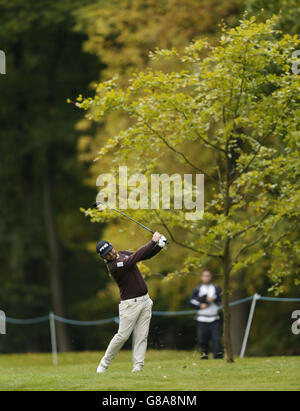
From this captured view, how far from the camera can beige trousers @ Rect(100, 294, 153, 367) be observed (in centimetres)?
1147

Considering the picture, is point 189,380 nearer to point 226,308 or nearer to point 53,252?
point 226,308

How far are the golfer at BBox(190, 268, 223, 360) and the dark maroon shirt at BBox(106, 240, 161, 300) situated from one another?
147 inches

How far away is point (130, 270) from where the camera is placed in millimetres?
11516

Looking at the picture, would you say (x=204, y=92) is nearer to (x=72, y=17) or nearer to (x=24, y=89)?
(x=72, y=17)

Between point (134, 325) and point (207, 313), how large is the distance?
3.85m

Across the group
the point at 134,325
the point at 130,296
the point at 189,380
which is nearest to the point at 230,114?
the point at 130,296

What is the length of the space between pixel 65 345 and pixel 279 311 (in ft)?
29.9

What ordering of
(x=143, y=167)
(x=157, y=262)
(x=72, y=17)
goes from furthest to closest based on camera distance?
(x=72, y=17) < (x=157, y=262) < (x=143, y=167)

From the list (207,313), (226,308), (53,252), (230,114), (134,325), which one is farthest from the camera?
(53,252)

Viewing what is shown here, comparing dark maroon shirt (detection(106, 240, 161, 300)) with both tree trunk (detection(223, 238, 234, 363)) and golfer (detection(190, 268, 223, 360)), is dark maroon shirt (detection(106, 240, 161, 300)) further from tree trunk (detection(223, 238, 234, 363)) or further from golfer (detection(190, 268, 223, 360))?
golfer (detection(190, 268, 223, 360))

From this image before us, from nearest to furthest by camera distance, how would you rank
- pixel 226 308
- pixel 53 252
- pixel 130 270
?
pixel 130 270, pixel 226 308, pixel 53 252

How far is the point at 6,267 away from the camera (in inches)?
1319
